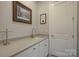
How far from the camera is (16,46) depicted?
1402 mm

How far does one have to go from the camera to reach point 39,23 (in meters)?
1.53

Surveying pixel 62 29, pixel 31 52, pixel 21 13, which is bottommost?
pixel 31 52

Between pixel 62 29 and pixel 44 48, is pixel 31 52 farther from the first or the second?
pixel 62 29

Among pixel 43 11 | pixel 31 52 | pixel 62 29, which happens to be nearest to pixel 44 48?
pixel 31 52

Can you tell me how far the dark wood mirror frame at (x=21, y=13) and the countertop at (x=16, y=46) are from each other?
249mm

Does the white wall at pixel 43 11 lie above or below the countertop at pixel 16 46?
above

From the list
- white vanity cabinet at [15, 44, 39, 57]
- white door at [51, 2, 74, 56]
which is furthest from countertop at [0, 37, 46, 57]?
white door at [51, 2, 74, 56]

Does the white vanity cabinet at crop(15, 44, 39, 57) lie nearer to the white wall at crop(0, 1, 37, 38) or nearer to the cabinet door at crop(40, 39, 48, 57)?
the cabinet door at crop(40, 39, 48, 57)

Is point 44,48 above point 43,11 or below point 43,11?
below

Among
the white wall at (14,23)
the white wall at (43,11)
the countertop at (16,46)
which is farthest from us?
the white wall at (43,11)

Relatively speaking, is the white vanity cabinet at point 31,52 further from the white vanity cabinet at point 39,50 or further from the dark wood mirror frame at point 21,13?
the dark wood mirror frame at point 21,13

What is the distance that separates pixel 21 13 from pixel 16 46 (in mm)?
433

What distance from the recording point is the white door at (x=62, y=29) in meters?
1.52

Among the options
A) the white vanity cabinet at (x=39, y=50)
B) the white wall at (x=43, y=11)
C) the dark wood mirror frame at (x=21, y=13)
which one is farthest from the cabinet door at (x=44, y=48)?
the dark wood mirror frame at (x=21, y=13)
